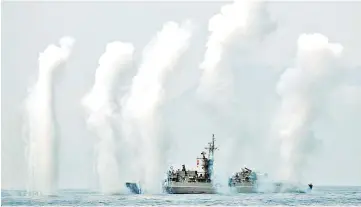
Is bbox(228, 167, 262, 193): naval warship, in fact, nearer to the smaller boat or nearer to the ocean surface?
the ocean surface

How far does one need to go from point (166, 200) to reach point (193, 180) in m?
5.37

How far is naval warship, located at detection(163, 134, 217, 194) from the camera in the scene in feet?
143

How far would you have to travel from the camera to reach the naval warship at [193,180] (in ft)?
143

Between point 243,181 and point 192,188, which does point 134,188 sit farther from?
point 243,181

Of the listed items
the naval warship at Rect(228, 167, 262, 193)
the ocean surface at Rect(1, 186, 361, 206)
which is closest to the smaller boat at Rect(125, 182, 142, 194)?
the ocean surface at Rect(1, 186, 361, 206)

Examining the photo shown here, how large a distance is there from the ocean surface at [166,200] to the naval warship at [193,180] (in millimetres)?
1300

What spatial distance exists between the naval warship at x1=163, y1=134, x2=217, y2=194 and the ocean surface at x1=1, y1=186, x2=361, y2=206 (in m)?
1.30

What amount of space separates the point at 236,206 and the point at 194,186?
7.80m

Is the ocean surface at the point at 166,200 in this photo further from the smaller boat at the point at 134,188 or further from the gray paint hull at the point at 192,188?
the gray paint hull at the point at 192,188

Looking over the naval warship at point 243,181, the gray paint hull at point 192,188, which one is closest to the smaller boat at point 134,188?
the gray paint hull at point 192,188

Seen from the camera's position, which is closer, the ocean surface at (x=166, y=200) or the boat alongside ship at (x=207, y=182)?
the ocean surface at (x=166, y=200)

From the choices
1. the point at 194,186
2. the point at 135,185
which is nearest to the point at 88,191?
the point at 135,185

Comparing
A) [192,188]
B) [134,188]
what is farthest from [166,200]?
[192,188]

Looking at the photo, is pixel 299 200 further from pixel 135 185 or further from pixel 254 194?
pixel 135 185
